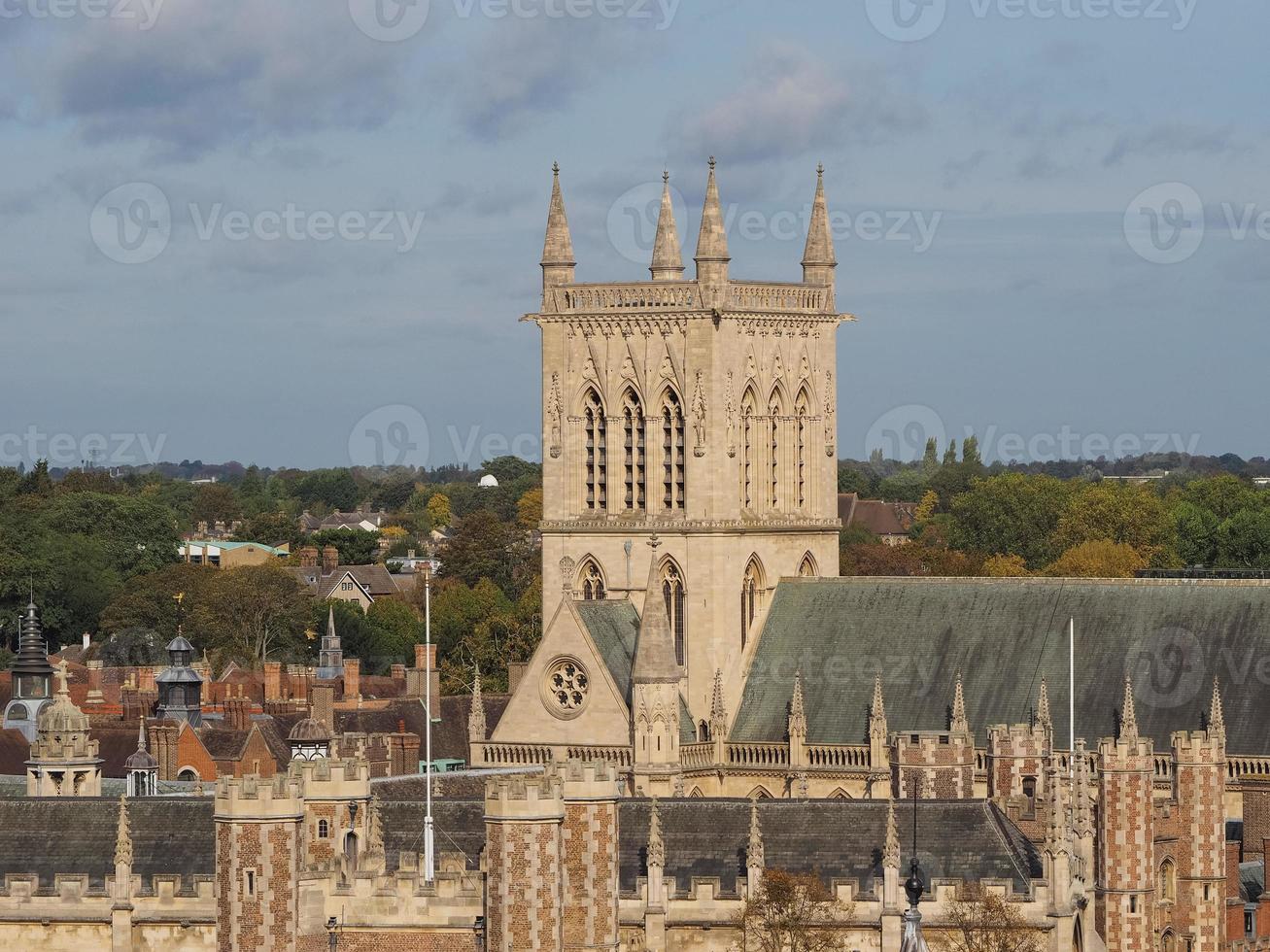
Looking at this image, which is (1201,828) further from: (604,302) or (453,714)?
(453,714)

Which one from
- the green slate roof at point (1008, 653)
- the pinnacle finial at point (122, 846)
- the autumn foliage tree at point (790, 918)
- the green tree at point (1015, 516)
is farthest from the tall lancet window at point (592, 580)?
the green tree at point (1015, 516)

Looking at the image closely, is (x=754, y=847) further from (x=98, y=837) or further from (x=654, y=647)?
(x=654, y=647)

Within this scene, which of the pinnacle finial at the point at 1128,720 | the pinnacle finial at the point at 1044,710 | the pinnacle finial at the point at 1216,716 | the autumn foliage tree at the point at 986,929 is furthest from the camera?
the pinnacle finial at the point at 1044,710

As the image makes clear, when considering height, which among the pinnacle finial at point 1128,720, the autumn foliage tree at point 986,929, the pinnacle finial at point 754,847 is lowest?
the autumn foliage tree at point 986,929

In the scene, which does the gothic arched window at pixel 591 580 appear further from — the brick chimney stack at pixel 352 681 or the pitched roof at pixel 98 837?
the brick chimney stack at pixel 352 681

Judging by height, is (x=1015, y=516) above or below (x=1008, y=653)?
above

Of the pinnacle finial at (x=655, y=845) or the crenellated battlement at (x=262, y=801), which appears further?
the pinnacle finial at (x=655, y=845)

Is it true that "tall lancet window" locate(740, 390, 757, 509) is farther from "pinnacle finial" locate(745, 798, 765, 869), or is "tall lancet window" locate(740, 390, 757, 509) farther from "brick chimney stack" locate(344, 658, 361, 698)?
"brick chimney stack" locate(344, 658, 361, 698)

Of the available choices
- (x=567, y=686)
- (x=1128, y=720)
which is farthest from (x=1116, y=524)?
(x=1128, y=720)
